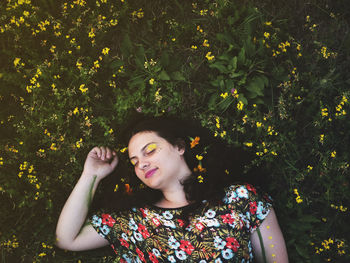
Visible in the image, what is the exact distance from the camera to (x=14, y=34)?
158 inches

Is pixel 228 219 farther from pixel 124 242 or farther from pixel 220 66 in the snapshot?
pixel 220 66

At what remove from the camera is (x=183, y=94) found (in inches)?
160

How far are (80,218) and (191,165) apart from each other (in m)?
1.37

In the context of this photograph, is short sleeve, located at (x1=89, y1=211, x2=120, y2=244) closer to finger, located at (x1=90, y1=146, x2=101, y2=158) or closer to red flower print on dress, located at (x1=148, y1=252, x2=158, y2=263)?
red flower print on dress, located at (x1=148, y1=252, x2=158, y2=263)

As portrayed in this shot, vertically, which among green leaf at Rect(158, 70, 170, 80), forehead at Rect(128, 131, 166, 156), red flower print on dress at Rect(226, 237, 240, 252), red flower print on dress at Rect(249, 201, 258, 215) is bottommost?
red flower print on dress at Rect(226, 237, 240, 252)

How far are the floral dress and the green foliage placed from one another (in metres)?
0.65

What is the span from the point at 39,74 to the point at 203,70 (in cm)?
212

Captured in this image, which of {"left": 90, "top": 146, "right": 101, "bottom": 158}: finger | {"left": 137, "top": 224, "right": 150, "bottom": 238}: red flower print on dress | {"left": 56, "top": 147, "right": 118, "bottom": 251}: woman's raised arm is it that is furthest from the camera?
{"left": 90, "top": 146, "right": 101, "bottom": 158}: finger

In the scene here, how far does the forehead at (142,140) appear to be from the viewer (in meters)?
3.14

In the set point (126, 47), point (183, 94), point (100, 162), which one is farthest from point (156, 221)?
point (126, 47)

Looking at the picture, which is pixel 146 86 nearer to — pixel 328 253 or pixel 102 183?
pixel 102 183

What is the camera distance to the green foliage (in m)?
3.71

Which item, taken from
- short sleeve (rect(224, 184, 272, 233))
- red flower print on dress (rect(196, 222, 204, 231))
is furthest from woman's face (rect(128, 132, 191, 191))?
short sleeve (rect(224, 184, 272, 233))

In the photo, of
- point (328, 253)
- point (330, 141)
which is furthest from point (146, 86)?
Result: point (328, 253)
